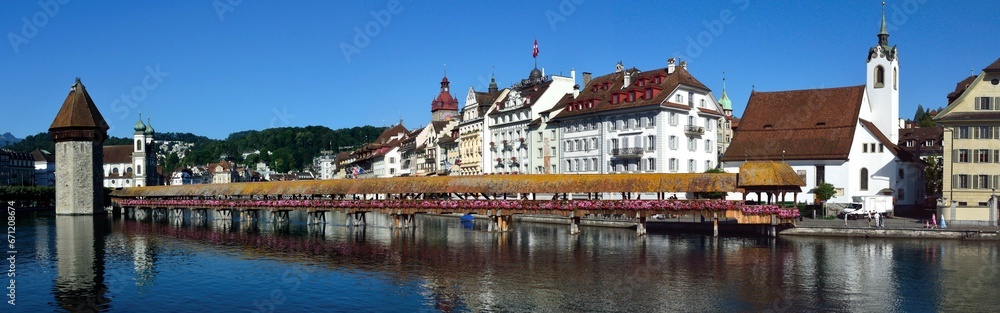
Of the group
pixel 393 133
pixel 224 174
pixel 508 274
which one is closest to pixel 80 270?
pixel 508 274

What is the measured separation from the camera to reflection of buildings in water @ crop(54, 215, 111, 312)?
2650 centimetres

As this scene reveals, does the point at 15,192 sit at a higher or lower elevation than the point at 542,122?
lower

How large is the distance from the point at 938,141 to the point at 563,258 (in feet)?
208

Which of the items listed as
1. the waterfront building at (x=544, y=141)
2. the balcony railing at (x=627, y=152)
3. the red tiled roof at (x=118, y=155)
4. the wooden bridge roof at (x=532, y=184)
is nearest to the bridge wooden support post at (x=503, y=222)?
the wooden bridge roof at (x=532, y=184)

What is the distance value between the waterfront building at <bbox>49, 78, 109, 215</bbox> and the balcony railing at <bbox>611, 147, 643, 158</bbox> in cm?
5118

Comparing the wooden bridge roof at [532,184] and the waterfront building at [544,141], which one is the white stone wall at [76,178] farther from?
the waterfront building at [544,141]

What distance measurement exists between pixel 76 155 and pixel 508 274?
6564cm

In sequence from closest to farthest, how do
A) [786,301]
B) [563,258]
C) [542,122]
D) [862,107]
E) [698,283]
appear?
[786,301], [698,283], [563,258], [862,107], [542,122]

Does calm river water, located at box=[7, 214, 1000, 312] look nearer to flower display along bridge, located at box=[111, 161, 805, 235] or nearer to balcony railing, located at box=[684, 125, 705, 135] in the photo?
flower display along bridge, located at box=[111, 161, 805, 235]

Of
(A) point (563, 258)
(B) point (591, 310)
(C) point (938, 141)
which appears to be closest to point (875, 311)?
(B) point (591, 310)

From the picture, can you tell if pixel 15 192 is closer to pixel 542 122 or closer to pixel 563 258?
pixel 542 122

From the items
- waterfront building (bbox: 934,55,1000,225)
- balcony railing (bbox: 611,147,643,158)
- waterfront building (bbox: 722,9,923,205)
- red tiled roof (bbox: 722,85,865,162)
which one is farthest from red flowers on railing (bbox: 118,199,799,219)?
balcony railing (bbox: 611,147,643,158)

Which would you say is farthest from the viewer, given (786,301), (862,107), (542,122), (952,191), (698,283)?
(542,122)

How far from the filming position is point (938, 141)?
84812mm
